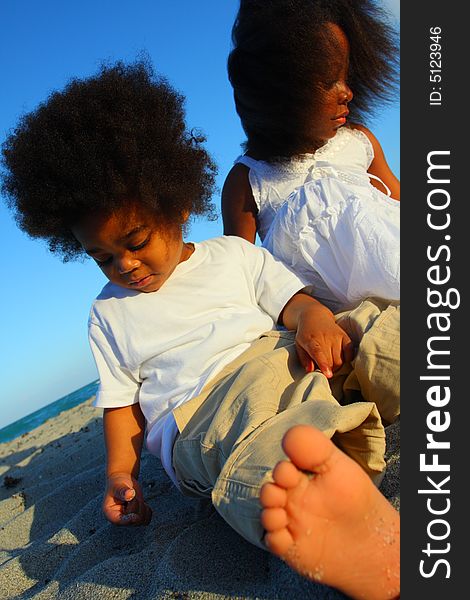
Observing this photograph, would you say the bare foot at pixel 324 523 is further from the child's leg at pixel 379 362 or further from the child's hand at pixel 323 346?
the child's hand at pixel 323 346

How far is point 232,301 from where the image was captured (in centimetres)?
243

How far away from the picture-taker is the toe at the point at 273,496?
1.15 m

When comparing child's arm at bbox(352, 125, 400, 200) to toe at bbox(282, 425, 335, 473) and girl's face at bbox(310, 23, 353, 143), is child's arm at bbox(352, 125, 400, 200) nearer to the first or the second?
girl's face at bbox(310, 23, 353, 143)

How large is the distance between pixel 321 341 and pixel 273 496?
0.97 metres

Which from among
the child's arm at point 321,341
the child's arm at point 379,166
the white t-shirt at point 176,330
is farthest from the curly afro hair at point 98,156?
the child's arm at point 379,166

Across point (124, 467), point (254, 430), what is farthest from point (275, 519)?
point (124, 467)

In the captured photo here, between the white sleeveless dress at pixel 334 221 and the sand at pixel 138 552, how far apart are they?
60 centimetres

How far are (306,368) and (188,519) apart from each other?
0.69 meters

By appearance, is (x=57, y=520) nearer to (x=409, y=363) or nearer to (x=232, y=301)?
(x=232, y=301)

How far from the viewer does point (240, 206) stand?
9.98 ft

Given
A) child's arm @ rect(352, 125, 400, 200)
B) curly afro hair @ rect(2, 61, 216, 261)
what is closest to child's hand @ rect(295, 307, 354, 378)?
curly afro hair @ rect(2, 61, 216, 261)

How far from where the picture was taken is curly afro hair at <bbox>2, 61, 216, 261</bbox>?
2223 mm

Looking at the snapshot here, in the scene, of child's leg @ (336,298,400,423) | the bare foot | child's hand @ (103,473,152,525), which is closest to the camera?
the bare foot

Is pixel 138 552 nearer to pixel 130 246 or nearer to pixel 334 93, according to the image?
pixel 130 246
